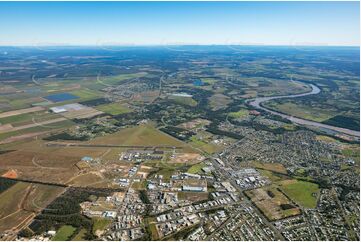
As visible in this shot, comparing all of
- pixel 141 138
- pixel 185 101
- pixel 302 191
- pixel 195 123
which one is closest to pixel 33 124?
pixel 141 138

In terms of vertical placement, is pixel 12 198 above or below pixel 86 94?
above

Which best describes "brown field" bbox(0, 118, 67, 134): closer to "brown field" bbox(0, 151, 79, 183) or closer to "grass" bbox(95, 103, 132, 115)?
"grass" bbox(95, 103, 132, 115)

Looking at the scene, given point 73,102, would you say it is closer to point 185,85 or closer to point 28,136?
point 28,136

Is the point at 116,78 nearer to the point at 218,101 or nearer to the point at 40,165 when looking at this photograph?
the point at 218,101

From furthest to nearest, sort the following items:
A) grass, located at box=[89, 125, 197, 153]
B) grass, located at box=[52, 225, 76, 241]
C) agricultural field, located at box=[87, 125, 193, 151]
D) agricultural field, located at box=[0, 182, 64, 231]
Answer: grass, located at box=[89, 125, 197, 153] < agricultural field, located at box=[87, 125, 193, 151] < agricultural field, located at box=[0, 182, 64, 231] < grass, located at box=[52, 225, 76, 241]

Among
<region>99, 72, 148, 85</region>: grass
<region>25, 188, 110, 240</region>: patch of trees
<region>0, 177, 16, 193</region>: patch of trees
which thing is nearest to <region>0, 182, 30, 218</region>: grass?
<region>0, 177, 16, 193</region>: patch of trees

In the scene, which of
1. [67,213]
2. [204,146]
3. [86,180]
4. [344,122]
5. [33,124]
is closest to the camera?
[67,213]

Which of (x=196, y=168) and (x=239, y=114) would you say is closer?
(x=196, y=168)
